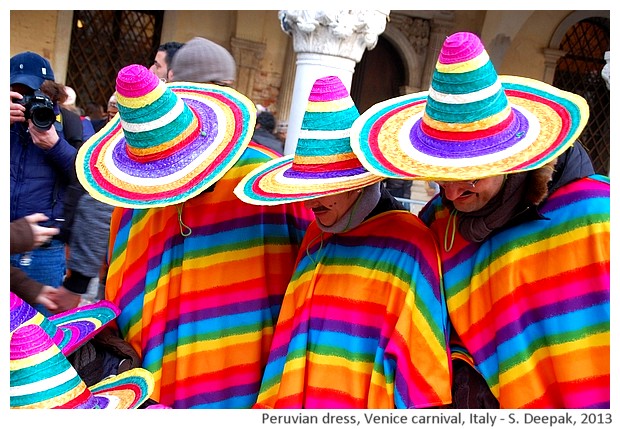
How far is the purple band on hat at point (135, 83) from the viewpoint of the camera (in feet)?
7.60

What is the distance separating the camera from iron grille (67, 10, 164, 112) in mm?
10188

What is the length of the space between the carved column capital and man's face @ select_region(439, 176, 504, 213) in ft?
12.2

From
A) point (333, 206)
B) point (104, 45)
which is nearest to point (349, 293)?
point (333, 206)

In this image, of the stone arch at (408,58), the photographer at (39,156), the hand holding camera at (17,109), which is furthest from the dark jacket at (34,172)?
the stone arch at (408,58)

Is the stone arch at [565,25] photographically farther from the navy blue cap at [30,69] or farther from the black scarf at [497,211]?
the black scarf at [497,211]

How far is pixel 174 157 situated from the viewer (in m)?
2.44

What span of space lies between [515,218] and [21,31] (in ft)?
28.2

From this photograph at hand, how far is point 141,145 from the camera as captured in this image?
7.97 ft

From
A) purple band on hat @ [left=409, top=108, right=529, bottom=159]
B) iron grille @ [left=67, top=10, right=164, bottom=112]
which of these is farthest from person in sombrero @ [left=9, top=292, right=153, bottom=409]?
iron grille @ [left=67, top=10, right=164, bottom=112]

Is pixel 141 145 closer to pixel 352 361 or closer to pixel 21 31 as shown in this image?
pixel 352 361

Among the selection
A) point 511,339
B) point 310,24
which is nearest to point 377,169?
point 511,339

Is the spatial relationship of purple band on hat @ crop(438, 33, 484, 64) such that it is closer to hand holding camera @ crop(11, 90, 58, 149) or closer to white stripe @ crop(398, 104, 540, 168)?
white stripe @ crop(398, 104, 540, 168)

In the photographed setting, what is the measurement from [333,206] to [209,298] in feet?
1.95

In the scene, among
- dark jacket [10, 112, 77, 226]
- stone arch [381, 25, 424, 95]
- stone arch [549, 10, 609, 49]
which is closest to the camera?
dark jacket [10, 112, 77, 226]
